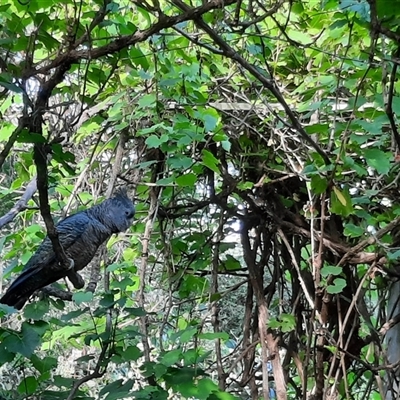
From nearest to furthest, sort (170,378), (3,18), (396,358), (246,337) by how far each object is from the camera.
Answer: (170,378)
(3,18)
(396,358)
(246,337)

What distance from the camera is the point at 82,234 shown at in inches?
65.4

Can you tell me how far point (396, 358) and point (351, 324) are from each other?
0.15 m

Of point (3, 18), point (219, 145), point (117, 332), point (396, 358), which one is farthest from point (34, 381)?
point (396, 358)

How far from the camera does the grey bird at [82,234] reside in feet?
4.96

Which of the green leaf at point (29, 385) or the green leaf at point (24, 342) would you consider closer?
the green leaf at point (24, 342)

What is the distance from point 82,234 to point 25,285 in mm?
233

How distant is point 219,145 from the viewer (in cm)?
171

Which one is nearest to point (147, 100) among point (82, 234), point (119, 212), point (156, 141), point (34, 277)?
point (156, 141)

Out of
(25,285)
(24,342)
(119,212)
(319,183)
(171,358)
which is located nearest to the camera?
(24,342)

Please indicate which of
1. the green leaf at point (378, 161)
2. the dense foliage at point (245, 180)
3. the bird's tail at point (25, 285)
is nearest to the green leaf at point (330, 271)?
the dense foliage at point (245, 180)

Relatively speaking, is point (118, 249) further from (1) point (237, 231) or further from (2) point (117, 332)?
(2) point (117, 332)

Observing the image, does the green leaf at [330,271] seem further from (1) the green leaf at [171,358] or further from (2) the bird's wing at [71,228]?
(2) the bird's wing at [71,228]

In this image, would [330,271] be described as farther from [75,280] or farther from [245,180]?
[75,280]

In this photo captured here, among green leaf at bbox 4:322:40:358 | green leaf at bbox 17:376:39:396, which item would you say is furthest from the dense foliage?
green leaf at bbox 4:322:40:358
